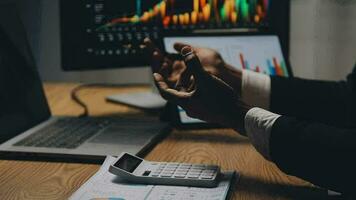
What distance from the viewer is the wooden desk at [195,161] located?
2.59 ft

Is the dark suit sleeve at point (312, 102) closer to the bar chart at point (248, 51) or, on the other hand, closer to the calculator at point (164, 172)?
the bar chart at point (248, 51)

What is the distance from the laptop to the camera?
99 centimetres

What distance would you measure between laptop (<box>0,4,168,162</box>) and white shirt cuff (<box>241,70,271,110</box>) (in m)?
0.19

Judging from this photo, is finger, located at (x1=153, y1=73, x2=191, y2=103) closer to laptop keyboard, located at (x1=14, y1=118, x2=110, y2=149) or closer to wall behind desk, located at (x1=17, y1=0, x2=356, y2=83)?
laptop keyboard, located at (x1=14, y1=118, x2=110, y2=149)

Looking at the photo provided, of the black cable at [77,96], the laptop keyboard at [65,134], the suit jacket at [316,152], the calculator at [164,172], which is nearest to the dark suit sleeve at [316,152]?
the suit jacket at [316,152]

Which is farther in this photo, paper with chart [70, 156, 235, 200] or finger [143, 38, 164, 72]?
Result: finger [143, 38, 164, 72]

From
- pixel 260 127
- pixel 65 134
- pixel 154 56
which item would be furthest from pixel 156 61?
pixel 260 127

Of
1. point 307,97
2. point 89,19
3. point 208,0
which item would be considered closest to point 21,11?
point 89,19

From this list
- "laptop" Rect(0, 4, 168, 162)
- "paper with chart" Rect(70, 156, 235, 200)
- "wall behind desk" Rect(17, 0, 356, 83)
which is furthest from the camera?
"wall behind desk" Rect(17, 0, 356, 83)

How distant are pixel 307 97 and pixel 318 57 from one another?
1.89 ft

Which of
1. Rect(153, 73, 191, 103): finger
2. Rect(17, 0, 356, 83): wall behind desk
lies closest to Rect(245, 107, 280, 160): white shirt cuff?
Rect(153, 73, 191, 103): finger

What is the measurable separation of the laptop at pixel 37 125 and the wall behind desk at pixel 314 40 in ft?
1.32

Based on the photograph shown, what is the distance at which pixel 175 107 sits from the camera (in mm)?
1196

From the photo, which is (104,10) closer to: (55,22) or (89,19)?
(89,19)
